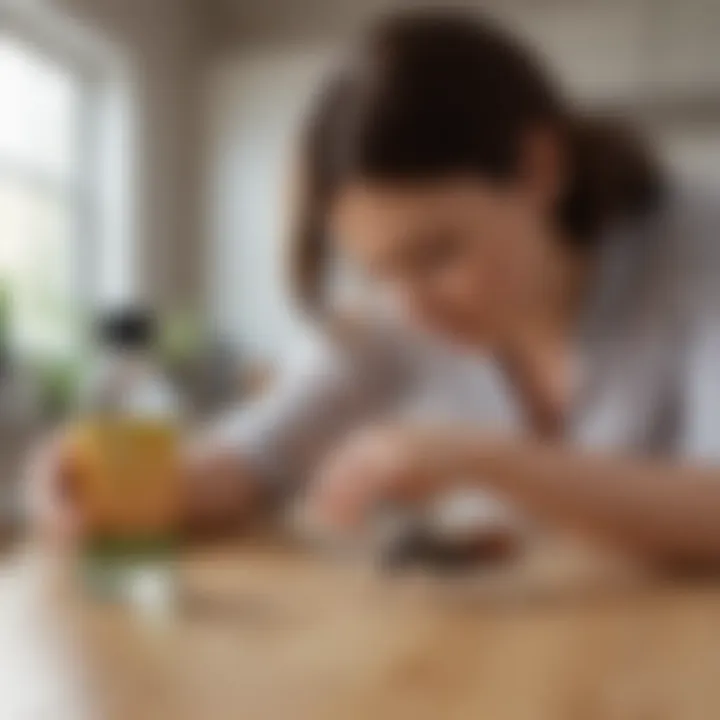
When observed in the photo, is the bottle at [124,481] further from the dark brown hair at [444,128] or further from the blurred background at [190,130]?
the blurred background at [190,130]

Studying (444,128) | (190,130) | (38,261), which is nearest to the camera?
(444,128)

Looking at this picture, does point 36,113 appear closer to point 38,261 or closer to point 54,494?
point 38,261

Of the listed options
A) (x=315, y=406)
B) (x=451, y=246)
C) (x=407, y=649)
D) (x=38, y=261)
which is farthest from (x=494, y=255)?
(x=38, y=261)

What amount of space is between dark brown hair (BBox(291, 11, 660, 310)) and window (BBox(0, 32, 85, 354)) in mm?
884

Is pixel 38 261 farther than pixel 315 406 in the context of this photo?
Yes

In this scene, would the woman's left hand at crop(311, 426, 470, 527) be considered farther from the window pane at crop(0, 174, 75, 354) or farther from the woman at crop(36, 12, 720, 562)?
the window pane at crop(0, 174, 75, 354)

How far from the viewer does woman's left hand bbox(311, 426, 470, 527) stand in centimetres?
73

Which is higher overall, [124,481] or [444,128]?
[444,128]

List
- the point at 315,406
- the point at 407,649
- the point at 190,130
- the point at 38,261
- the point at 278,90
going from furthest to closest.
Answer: the point at 190,130 → the point at 278,90 → the point at 38,261 → the point at 315,406 → the point at 407,649

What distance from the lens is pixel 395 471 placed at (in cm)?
73

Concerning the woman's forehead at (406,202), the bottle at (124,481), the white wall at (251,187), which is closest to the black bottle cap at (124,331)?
the bottle at (124,481)

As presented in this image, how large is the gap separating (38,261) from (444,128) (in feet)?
4.11

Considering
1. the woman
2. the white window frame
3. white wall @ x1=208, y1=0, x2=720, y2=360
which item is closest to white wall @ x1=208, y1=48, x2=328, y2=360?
white wall @ x1=208, y1=0, x2=720, y2=360

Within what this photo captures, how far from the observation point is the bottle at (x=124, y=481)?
65 centimetres
